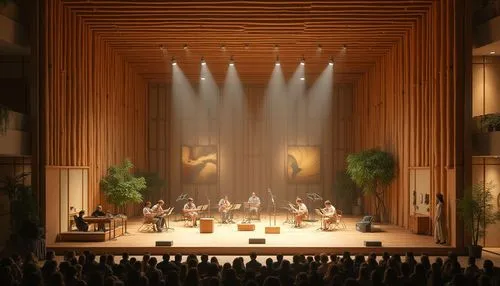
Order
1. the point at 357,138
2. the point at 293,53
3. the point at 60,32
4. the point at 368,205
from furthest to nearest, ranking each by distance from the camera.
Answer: the point at 357,138 → the point at 368,205 → the point at 293,53 → the point at 60,32

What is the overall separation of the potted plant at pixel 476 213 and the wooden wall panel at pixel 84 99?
36.6 feet

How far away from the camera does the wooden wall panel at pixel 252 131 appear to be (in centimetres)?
2898

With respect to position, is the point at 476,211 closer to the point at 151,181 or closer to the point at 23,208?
the point at 23,208

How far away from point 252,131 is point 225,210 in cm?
835

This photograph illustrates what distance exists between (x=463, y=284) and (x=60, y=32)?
1374 cm

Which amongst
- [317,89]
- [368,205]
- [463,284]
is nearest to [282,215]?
[368,205]

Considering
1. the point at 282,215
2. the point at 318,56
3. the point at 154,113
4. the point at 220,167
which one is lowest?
the point at 282,215

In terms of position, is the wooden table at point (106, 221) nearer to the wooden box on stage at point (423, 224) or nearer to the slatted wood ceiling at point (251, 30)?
the slatted wood ceiling at point (251, 30)

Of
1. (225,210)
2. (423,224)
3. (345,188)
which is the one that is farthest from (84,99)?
(345,188)

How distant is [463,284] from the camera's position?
7078mm

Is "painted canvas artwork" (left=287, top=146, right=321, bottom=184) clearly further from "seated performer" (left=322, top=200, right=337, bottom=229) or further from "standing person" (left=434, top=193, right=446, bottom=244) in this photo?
"standing person" (left=434, top=193, right=446, bottom=244)

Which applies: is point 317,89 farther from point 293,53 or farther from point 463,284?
point 463,284

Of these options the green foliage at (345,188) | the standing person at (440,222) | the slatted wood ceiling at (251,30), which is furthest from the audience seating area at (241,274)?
the green foliage at (345,188)

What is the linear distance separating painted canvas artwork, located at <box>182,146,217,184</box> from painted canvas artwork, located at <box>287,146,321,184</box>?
12.5ft
